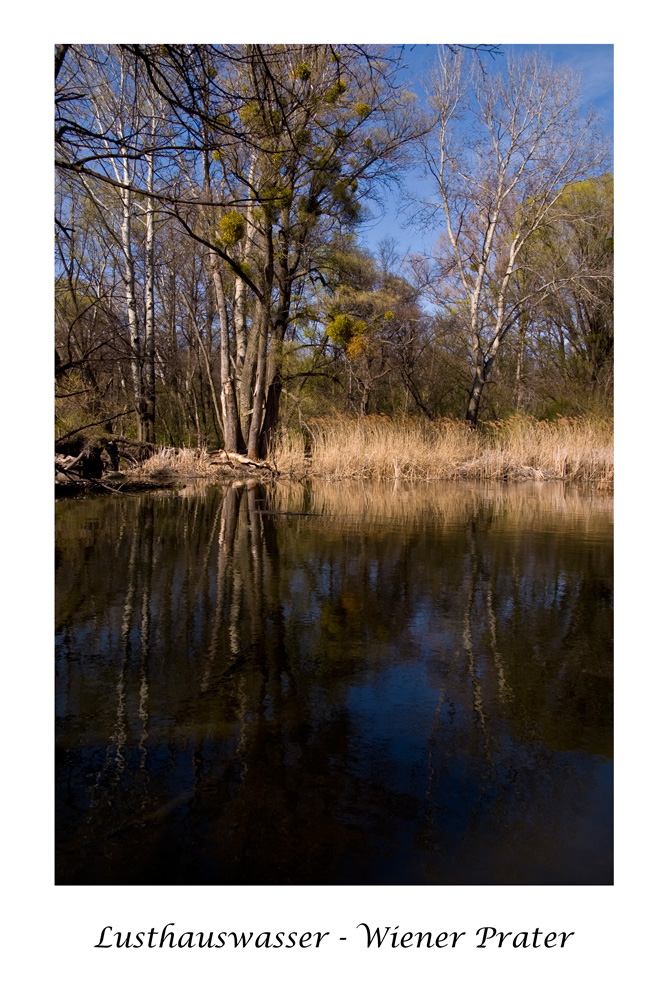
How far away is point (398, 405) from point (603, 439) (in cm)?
1027

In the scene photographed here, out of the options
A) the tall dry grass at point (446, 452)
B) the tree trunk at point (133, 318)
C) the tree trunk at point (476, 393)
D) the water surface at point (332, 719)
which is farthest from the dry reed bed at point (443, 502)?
the tree trunk at point (476, 393)

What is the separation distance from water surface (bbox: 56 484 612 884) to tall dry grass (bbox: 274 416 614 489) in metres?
8.61

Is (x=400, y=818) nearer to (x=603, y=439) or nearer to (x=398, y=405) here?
(x=603, y=439)

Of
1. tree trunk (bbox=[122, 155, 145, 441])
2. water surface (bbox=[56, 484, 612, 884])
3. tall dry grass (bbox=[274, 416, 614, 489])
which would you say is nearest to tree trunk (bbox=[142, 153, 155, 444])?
tree trunk (bbox=[122, 155, 145, 441])

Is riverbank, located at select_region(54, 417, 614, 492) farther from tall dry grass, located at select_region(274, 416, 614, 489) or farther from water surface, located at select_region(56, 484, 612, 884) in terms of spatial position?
water surface, located at select_region(56, 484, 612, 884)

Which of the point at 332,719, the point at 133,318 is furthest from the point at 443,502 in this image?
the point at 133,318

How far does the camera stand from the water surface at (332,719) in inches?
63.3

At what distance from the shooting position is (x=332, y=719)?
225cm

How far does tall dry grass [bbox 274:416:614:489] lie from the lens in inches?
520

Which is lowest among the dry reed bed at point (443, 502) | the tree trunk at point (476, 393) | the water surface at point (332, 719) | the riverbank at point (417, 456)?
the water surface at point (332, 719)

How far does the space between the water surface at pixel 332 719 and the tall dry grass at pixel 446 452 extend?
8.61 meters

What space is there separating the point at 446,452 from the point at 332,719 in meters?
12.1

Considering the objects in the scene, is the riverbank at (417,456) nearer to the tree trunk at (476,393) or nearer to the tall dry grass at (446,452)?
the tall dry grass at (446,452)

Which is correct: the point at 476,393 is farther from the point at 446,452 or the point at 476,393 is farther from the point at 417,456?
the point at 417,456
